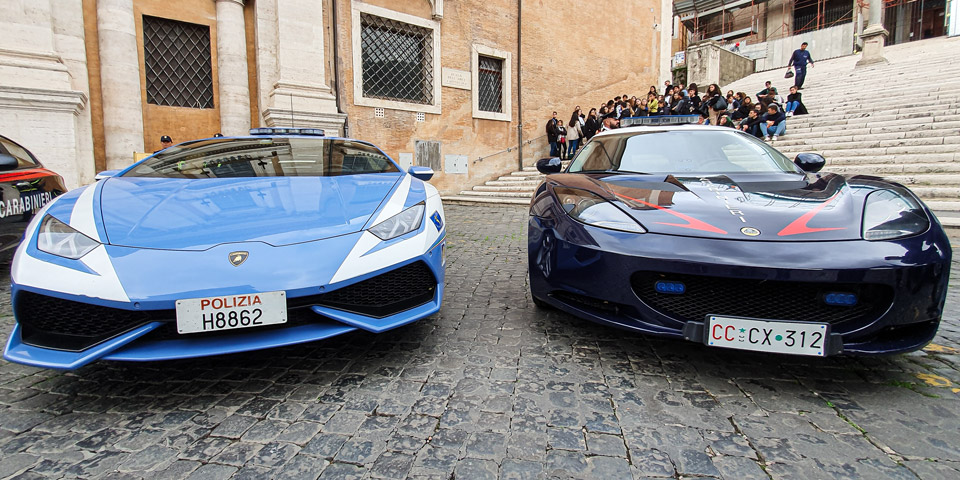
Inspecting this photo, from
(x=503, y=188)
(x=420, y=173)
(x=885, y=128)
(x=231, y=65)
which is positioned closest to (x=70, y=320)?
(x=420, y=173)

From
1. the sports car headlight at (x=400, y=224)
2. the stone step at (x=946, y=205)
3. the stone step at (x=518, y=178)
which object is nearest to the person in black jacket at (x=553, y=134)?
the stone step at (x=518, y=178)

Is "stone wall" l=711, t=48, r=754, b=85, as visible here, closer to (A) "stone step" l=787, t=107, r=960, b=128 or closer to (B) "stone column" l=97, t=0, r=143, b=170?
(A) "stone step" l=787, t=107, r=960, b=128

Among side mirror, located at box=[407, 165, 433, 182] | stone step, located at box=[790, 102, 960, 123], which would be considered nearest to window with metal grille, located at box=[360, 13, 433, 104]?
side mirror, located at box=[407, 165, 433, 182]

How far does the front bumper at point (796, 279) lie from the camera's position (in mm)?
1900

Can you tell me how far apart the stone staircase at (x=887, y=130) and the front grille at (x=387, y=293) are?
22.6 ft

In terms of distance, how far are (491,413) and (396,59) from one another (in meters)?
11.6

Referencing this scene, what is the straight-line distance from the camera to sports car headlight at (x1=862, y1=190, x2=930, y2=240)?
2.03 m

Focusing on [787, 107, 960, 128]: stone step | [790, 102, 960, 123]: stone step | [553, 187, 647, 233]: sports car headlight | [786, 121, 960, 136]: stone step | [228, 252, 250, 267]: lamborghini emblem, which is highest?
[790, 102, 960, 123]: stone step

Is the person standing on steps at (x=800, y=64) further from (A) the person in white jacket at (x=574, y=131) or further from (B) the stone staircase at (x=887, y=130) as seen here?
(A) the person in white jacket at (x=574, y=131)

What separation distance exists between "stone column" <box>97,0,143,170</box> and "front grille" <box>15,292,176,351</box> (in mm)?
7855

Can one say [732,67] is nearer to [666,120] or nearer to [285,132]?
[666,120]

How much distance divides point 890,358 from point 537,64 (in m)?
13.9

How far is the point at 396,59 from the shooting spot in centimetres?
1203

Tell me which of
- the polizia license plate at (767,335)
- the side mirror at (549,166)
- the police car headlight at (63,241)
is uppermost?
the side mirror at (549,166)
